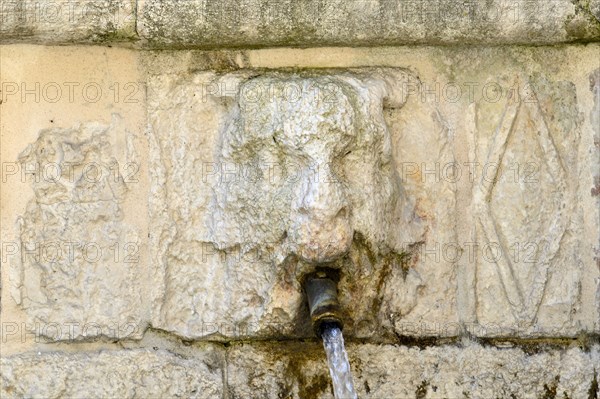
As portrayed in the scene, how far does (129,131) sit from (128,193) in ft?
0.48

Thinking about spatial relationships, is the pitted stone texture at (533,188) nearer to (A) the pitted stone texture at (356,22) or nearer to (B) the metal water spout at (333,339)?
(A) the pitted stone texture at (356,22)

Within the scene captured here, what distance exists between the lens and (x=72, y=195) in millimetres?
2443

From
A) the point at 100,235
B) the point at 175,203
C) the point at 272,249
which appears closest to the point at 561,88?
the point at 272,249

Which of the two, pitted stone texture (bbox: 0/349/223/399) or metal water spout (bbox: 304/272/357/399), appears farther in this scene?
pitted stone texture (bbox: 0/349/223/399)

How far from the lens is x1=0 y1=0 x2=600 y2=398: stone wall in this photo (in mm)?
2428

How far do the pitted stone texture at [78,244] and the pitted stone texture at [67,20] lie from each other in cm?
24

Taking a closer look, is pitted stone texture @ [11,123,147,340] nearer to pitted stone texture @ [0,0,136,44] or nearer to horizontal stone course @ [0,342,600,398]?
horizontal stone course @ [0,342,600,398]

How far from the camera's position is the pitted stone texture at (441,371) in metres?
2.49

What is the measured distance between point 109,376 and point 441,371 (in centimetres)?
78

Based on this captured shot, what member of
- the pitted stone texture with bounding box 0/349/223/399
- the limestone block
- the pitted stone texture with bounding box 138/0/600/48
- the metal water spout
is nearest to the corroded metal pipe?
the metal water spout

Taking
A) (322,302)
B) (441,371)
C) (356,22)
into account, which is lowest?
(441,371)

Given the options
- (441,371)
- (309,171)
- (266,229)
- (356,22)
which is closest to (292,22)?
(356,22)

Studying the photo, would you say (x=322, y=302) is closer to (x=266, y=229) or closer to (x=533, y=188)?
(x=266, y=229)

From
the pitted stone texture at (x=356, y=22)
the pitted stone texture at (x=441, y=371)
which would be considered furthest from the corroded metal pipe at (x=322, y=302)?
the pitted stone texture at (x=356, y=22)
